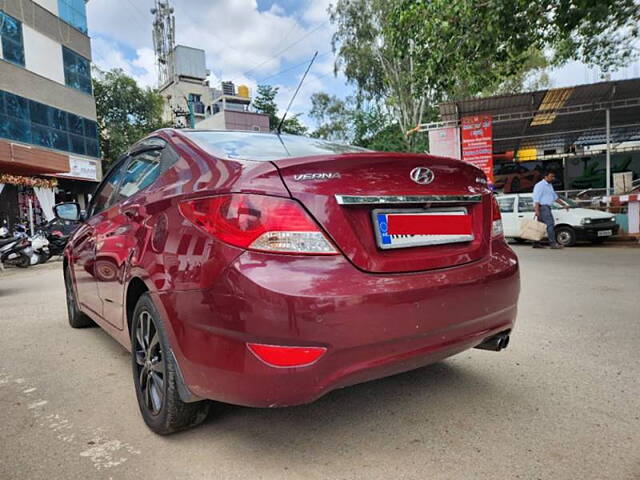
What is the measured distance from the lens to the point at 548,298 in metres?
4.81

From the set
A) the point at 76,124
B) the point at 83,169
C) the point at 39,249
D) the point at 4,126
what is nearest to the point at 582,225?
the point at 39,249

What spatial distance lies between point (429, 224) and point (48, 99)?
23330mm

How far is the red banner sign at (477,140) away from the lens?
504 inches

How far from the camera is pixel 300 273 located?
1.62 m

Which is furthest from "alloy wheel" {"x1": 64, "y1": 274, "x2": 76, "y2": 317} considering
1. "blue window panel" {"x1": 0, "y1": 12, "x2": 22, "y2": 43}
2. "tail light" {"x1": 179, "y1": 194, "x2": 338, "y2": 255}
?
"blue window panel" {"x1": 0, "y1": 12, "x2": 22, "y2": 43}

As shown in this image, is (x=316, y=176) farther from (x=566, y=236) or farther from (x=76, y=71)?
(x=76, y=71)

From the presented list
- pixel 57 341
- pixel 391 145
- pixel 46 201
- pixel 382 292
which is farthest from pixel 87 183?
pixel 382 292

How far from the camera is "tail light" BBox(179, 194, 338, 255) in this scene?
1646 mm

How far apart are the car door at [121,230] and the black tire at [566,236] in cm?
996

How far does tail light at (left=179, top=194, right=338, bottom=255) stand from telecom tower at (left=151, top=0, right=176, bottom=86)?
51.8 metres

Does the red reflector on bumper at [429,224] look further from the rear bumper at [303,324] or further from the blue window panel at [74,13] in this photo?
the blue window panel at [74,13]

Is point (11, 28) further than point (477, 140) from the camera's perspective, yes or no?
Yes

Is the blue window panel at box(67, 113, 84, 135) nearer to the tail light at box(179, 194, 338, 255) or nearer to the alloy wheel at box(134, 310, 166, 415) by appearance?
the alloy wheel at box(134, 310, 166, 415)

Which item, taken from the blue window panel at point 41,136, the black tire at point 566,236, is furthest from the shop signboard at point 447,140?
the blue window panel at point 41,136
